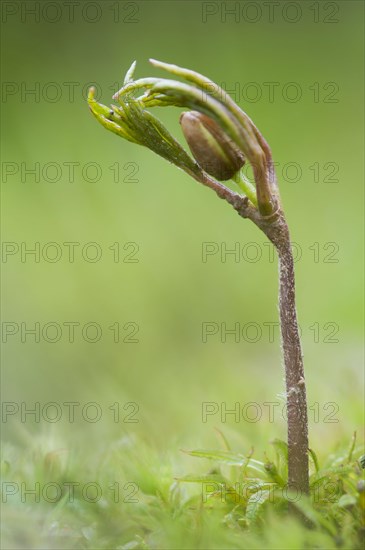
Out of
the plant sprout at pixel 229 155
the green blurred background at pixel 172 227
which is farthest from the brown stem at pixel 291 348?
the green blurred background at pixel 172 227

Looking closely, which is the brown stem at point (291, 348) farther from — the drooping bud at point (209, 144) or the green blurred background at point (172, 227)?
the green blurred background at point (172, 227)

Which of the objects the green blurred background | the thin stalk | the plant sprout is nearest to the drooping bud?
the plant sprout

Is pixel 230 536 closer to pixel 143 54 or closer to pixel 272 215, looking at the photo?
pixel 272 215

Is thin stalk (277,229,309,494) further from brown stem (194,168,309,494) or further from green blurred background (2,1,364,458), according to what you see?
green blurred background (2,1,364,458)

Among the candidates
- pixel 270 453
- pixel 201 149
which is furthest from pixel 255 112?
pixel 201 149

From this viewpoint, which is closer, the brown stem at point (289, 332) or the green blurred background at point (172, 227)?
the brown stem at point (289, 332)

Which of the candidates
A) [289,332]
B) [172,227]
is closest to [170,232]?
[172,227]

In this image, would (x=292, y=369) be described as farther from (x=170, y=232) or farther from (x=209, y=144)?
(x=170, y=232)
